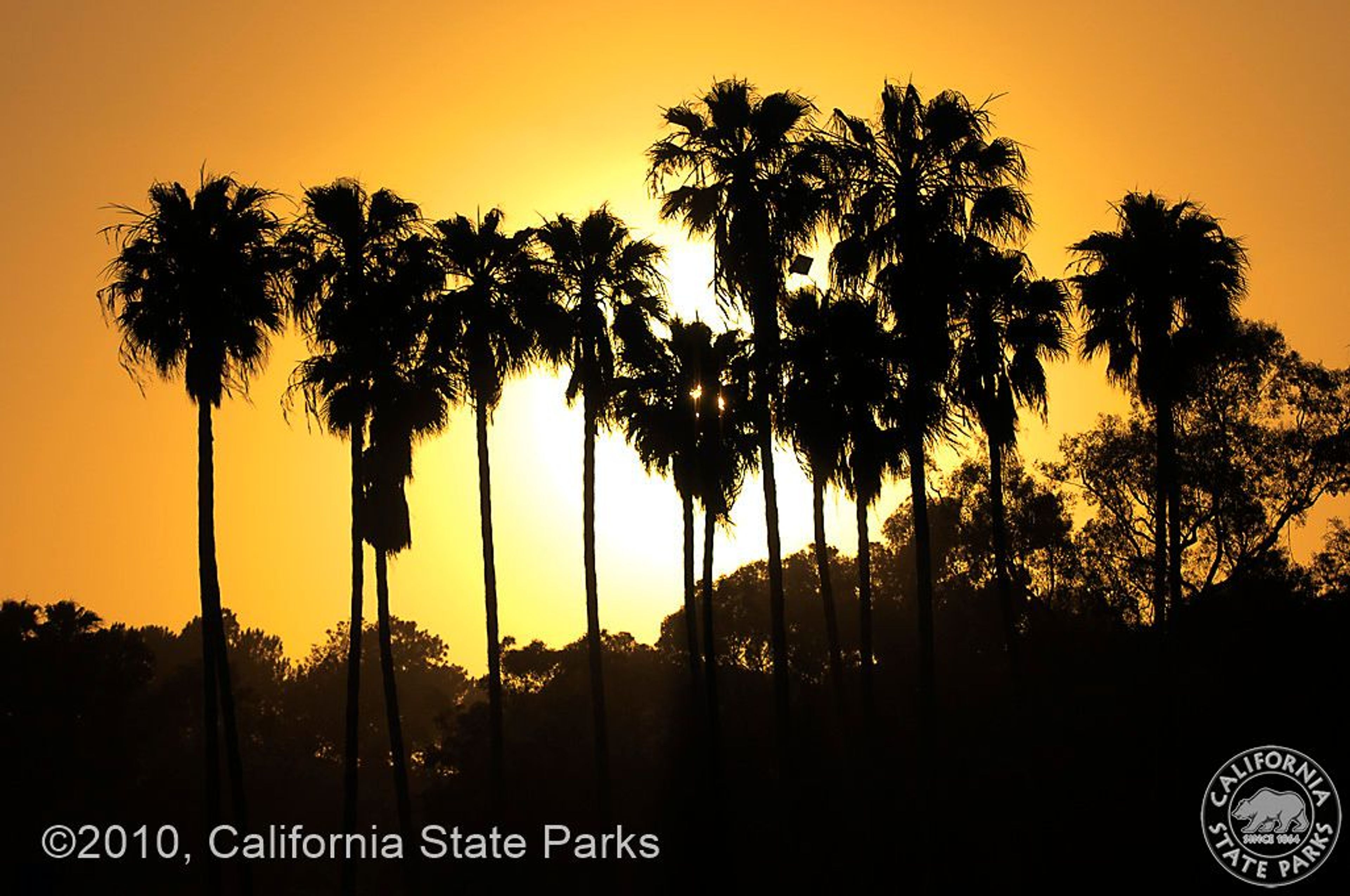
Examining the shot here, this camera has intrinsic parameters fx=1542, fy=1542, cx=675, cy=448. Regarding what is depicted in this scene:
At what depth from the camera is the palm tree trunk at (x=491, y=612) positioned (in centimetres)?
4694

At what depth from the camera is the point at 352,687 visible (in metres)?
47.8

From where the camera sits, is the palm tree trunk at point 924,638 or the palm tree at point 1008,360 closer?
the palm tree trunk at point 924,638

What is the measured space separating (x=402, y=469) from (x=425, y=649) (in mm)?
154166

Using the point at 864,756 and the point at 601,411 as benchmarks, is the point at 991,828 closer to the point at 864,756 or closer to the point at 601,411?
the point at 864,756

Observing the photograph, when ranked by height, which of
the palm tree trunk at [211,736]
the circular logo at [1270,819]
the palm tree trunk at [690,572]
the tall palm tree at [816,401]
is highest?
the tall palm tree at [816,401]

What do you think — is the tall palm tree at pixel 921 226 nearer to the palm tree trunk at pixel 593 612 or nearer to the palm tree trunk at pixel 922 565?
the palm tree trunk at pixel 922 565

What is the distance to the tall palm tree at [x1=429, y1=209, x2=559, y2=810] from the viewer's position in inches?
1919

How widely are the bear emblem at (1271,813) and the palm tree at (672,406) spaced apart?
56.2 feet

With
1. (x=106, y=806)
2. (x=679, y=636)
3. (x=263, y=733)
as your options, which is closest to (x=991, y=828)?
(x=679, y=636)

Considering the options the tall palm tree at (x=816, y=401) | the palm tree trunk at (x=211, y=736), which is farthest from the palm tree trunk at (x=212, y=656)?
the tall palm tree at (x=816, y=401)

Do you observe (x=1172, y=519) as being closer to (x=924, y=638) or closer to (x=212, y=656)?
(x=924, y=638)

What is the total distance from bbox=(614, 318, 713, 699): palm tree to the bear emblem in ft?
56.2

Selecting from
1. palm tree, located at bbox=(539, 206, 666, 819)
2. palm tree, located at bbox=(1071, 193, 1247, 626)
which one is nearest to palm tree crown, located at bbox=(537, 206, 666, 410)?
palm tree, located at bbox=(539, 206, 666, 819)

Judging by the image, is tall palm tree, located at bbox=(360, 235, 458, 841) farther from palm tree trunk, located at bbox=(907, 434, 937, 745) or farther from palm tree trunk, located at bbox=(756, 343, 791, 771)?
palm tree trunk, located at bbox=(907, 434, 937, 745)
